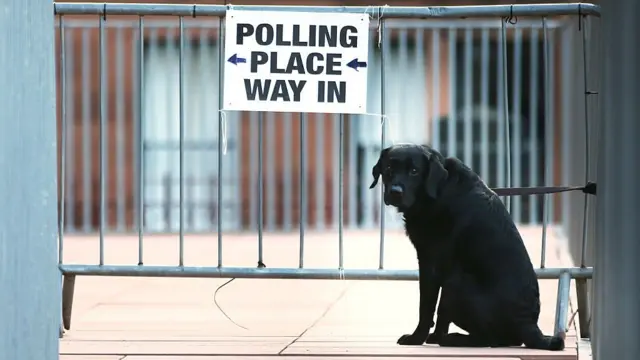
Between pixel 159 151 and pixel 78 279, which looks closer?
pixel 78 279

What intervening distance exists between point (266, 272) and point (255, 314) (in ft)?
3.44

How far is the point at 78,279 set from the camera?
8016 millimetres

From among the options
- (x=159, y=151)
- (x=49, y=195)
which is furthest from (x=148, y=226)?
(x=49, y=195)

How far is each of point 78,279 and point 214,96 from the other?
3.40 m

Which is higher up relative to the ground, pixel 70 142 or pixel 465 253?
pixel 70 142

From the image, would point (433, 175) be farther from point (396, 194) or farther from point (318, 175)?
point (318, 175)

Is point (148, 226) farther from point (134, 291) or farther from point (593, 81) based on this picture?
point (593, 81)

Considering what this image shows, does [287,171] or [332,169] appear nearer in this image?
[287,171]

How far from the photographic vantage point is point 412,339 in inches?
183

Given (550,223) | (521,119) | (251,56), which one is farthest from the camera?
(550,223)

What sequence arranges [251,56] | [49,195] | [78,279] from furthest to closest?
[78,279], [251,56], [49,195]

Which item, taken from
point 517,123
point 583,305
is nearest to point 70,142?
point 517,123

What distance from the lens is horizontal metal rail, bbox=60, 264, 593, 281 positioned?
501 centimetres

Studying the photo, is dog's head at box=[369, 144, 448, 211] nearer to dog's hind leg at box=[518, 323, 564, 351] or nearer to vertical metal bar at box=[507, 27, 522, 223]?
dog's hind leg at box=[518, 323, 564, 351]
